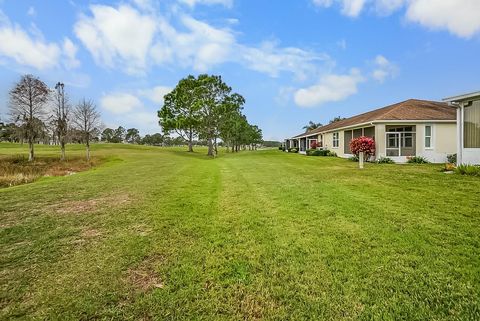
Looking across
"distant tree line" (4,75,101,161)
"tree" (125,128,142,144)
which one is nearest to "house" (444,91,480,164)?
"distant tree line" (4,75,101,161)

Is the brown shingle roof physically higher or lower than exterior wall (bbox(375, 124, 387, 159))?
higher

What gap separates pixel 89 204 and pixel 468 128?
52.0 feet

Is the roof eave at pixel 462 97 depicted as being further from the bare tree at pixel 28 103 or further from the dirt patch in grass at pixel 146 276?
the bare tree at pixel 28 103

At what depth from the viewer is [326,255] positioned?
3850 mm

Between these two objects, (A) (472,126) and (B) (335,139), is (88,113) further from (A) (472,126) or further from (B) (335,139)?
(A) (472,126)

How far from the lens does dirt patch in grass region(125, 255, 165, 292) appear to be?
3.14 metres

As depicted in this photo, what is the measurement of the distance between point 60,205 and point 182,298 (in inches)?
232

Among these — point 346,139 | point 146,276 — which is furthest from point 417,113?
point 146,276

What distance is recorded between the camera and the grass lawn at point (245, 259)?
8.94 feet

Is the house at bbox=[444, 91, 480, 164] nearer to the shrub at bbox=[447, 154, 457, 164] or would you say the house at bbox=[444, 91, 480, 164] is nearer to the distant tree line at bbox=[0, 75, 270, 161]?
the shrub at bbox=[447, 154, 457, 164]

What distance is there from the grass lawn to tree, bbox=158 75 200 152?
33.2 meters

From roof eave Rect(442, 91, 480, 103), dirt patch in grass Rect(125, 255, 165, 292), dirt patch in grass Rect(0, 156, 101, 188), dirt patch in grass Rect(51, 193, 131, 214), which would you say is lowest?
dirt patch in grass Rect(125, 255, 165, 292)

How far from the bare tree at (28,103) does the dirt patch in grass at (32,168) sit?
137 cm

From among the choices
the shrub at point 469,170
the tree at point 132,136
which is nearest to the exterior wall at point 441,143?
the shrub at point 469,170
